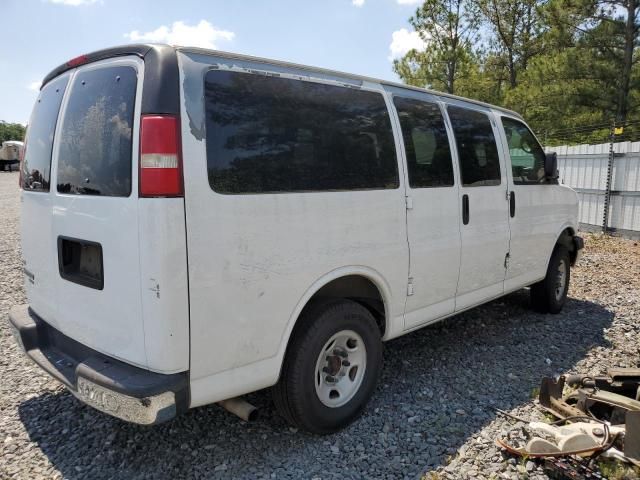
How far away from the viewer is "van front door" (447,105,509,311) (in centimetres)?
415

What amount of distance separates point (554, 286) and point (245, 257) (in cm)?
440

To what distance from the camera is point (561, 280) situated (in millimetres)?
5930

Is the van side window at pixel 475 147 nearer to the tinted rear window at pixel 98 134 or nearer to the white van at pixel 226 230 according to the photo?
the white van at pixel 226 230

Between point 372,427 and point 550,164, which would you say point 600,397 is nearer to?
point 372,427

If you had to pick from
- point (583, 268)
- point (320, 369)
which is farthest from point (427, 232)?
point (583, 268)

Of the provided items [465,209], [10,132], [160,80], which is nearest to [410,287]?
[465,209]

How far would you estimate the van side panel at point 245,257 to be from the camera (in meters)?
2.39

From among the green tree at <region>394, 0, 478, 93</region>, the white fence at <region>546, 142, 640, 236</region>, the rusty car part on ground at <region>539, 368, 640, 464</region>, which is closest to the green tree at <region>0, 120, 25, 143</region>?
the green tree at <region>394, 0, 478, 93</region>

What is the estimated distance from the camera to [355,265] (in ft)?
10.3

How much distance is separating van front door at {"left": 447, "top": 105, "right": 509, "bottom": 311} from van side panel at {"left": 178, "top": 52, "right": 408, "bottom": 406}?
4.54 ft

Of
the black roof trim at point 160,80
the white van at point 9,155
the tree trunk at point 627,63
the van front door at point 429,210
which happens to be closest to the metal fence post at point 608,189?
the tree trunk at point 627,63

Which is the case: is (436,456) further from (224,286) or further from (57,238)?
(57,238)

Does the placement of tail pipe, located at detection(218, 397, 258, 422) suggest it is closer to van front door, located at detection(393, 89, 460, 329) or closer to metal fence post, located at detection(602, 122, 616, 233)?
van front door, located at detection(393, 89, 460, 329)

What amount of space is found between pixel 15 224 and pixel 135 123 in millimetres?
12255
